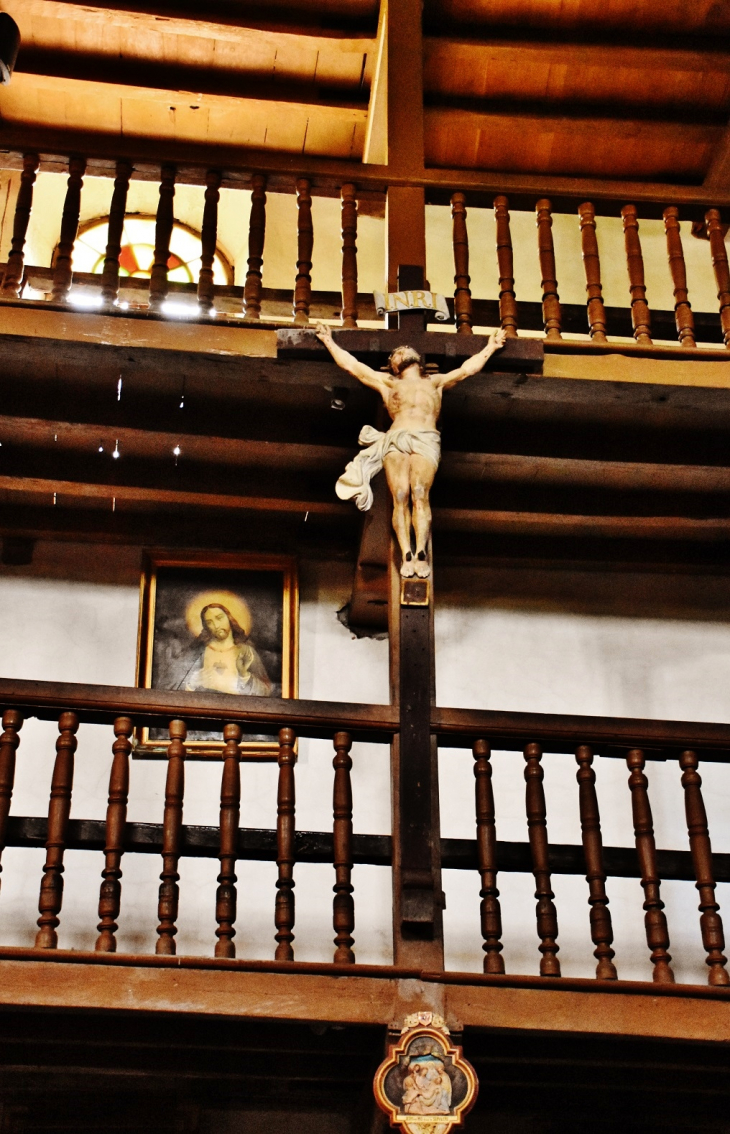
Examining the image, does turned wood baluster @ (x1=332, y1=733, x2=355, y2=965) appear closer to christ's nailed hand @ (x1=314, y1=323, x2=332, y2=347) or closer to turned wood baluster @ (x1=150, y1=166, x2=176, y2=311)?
christ's nailed hand @ (x1=314, y1=323, x2=332, y2=347)

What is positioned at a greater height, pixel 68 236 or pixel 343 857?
pixel 68 236

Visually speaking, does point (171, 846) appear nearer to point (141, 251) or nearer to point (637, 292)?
point (637, 292)

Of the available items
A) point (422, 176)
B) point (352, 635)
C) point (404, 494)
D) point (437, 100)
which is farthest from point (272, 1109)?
point (437, 100)

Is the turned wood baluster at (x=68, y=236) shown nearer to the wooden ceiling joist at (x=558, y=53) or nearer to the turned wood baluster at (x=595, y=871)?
the wooden ceiling joist at (x=558, y=53)

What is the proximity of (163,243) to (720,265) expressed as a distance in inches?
121

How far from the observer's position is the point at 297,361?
6684 millimetres

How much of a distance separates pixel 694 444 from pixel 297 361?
232 cm

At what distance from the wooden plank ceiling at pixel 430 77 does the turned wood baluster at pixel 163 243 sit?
159 cm

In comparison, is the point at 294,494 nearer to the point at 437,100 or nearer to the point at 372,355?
the point at 372,355

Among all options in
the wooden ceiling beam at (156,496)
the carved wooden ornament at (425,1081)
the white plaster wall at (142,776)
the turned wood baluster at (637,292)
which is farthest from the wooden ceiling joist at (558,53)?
the carved wooden ornament at (425,1081)

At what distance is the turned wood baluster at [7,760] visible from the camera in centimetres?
548

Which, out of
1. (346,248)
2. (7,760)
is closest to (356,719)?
(7,760)

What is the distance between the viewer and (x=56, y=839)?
5.46 metres

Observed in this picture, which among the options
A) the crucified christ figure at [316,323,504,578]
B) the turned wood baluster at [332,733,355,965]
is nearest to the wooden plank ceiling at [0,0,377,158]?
the crucified christ figure at [316,323,504,578]
